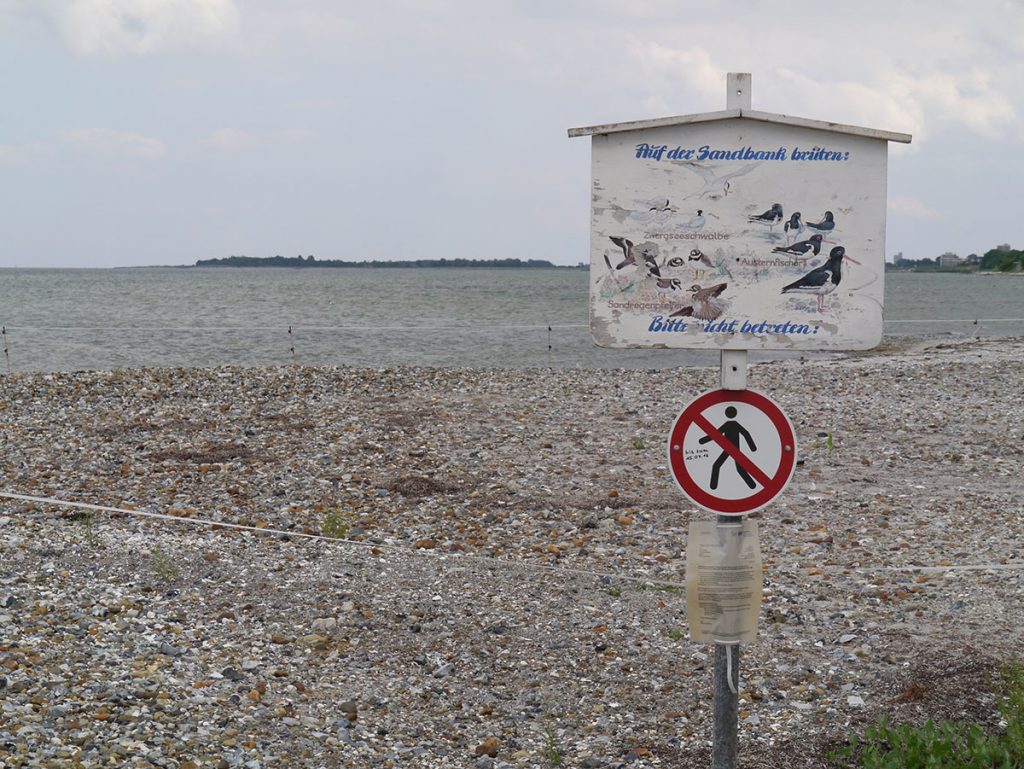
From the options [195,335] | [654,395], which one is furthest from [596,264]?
[195,335]

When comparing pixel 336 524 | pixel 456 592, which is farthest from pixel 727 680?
pixel 336 524

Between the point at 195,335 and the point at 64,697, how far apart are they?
39.9m

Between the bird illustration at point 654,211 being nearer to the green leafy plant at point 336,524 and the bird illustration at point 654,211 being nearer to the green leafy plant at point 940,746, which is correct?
the green leafy plant at point 940,746

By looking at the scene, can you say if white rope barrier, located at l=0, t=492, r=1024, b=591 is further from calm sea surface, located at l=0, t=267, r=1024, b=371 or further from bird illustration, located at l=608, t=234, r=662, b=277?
calm sea surface, located at l=0, t=267, r=1024, b=371

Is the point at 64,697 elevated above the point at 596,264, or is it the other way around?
the point at 596,264

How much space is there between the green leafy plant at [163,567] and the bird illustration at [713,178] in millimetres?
5197

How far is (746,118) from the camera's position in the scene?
13.2 ft

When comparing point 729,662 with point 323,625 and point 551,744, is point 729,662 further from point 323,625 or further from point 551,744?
point 323,625

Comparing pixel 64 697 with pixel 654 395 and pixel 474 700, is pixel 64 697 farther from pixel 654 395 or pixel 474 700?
pixel 654 395

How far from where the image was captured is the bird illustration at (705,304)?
410 cm

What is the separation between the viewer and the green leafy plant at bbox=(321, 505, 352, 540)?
9031 millimetres

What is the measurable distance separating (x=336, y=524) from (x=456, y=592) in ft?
7.00

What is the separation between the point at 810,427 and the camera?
578 inches

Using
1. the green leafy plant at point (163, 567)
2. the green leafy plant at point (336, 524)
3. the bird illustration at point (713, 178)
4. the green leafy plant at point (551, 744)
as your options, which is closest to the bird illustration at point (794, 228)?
the bird illustration at point (713, 178)
